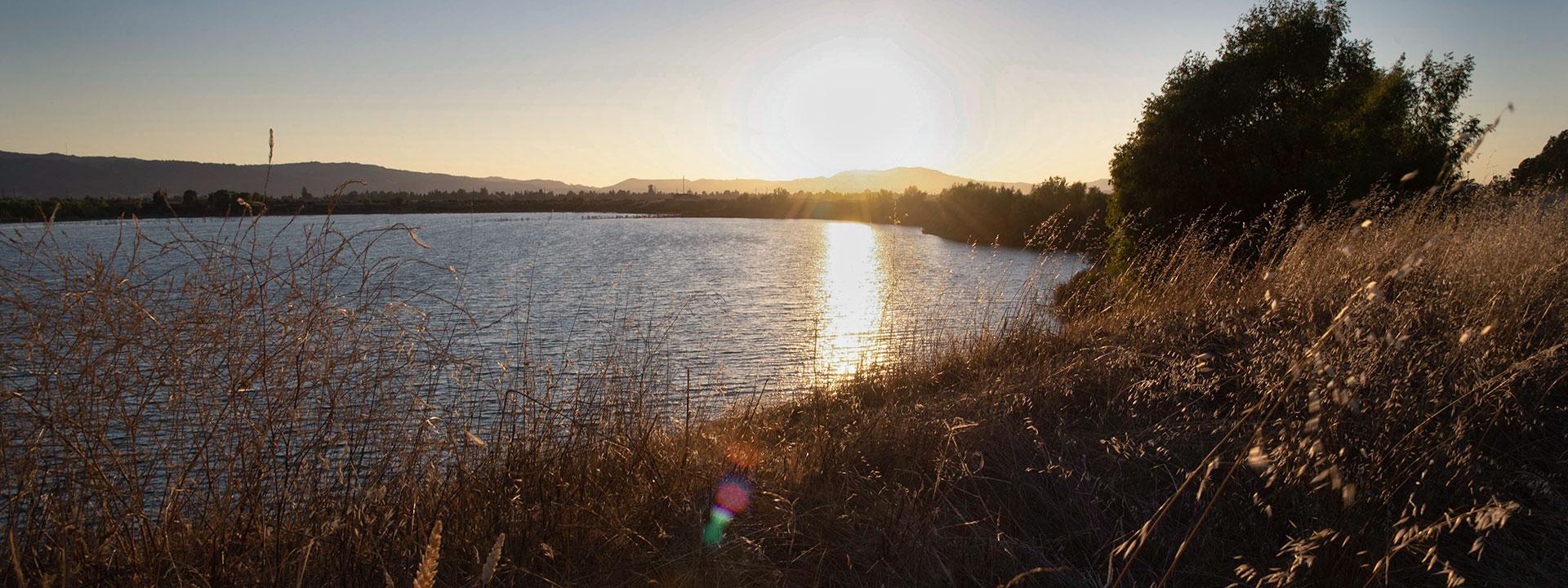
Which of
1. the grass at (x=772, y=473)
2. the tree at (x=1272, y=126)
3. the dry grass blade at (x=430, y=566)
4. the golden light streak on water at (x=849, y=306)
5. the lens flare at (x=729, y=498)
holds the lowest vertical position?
the golden light streak on water at (x=849, y=306)

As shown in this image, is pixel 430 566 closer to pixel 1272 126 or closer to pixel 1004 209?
pixel 1272 126

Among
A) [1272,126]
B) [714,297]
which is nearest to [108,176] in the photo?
[714,297]

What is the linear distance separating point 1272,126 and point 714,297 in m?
14.1

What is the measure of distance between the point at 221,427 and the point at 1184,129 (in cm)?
2027

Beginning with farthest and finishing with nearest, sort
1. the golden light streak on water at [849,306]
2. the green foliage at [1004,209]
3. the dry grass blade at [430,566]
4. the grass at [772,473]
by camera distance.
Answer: the green foliage at [1004,209], the golden light streak on water at [849,306], the grass at [772,473], the dry grass blade at [430,566]

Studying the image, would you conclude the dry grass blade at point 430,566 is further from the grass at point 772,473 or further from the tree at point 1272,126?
the tree at point 1272,126

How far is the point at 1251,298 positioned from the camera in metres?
6.73

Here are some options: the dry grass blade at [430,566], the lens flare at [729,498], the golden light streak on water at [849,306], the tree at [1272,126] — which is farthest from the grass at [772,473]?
the tree at [1272,126]

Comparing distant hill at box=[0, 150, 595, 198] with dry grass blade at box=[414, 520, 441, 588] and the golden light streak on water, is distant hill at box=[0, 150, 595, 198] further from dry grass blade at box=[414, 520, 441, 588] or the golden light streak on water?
dry grass blade at box=[414, 520, 441, 588]

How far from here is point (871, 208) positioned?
7925cm

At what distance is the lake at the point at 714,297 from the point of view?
8023mm

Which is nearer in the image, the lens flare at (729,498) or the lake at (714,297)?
the lens flare at (729,498)

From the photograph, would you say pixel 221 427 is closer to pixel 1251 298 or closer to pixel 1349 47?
pixel 1251 298

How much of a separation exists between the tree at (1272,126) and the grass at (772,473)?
15613 millimetres
